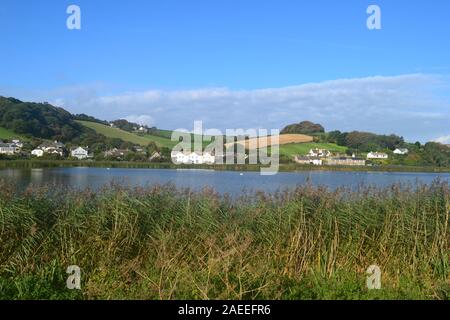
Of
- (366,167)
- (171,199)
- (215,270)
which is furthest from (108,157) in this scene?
(215,270)

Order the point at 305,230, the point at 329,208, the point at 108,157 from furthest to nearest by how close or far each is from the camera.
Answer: the point at 108,157 < the point at 329,208 < the point at 305,230

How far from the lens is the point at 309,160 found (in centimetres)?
4666

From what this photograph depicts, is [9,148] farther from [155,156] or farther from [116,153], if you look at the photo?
[155,156]

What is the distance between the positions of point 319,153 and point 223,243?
139 feet

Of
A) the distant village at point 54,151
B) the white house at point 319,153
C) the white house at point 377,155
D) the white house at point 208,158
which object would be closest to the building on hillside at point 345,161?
the white house at point 319,153

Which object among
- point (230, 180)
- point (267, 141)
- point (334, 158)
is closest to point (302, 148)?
point (334, 158)

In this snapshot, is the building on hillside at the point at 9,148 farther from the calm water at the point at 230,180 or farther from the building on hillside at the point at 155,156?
the calm water at the point at 230,180

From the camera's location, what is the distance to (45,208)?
8758 mm

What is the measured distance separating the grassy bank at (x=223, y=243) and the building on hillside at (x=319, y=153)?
3810cm

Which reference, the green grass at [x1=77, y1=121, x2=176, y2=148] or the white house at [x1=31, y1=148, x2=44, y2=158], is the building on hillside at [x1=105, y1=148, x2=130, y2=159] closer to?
the green grass at [x1=77, y1=121, x2=176, y2=148]

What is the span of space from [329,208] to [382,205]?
48.1 inches

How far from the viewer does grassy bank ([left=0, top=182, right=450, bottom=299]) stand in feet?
20.5
